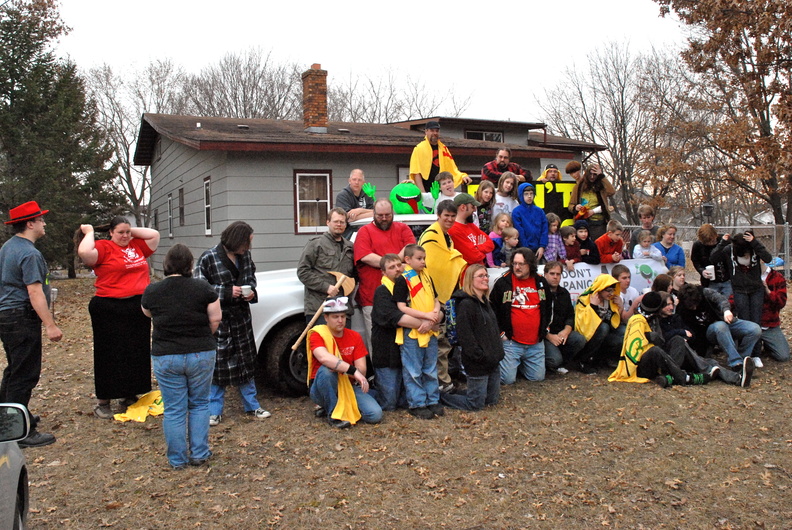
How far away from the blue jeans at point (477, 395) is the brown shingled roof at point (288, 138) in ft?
22.5

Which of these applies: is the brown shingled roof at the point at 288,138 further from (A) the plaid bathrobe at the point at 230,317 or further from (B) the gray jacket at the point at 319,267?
(A) the plaid bathrobe at the point at 230,317

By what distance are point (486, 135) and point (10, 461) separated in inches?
792

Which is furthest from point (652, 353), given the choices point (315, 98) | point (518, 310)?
point (315, 98)

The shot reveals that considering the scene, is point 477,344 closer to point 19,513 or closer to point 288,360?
point 288,360

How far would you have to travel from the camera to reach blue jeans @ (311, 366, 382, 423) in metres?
5.72

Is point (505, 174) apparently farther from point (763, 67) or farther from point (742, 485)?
point (763, 67)

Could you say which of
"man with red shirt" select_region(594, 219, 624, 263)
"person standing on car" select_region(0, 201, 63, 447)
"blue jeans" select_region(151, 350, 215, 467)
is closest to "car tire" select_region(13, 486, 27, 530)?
"blue jeans" select_region(151, 350, 215, 467)

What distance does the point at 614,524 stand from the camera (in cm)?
391

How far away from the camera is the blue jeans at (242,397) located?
19.2 feet

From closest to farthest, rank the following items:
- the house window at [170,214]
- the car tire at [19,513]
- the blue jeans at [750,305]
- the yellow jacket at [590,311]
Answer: the car tire at [19,513] → the yellow jacket at [590,311] → the blue jeans at [750,305] → the house window at [170,214]

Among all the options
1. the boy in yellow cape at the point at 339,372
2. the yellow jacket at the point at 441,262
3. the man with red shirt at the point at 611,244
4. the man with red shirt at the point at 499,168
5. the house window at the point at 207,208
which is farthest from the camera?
the house window at the point at 207,208

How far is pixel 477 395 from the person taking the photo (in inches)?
241

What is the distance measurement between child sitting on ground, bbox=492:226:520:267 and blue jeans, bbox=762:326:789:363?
3.42 meters

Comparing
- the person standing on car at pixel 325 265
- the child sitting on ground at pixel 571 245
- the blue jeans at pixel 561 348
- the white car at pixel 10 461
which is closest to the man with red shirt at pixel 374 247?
the person standing on car at pixel 325 265
